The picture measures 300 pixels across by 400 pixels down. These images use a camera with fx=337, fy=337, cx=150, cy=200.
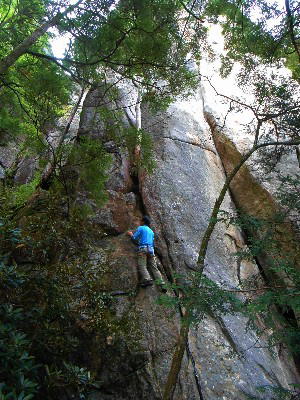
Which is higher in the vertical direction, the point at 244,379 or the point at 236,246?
the point at 236,246

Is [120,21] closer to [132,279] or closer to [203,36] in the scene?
[203,36]

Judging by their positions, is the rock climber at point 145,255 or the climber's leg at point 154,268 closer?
the rock climber at point 145,255

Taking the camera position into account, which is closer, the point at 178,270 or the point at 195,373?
the point at 195,373

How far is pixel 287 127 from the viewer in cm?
841

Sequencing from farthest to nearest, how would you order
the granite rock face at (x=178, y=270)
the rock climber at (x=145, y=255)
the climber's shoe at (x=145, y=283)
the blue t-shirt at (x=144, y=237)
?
the blue t-shirt at (x=144, y=237), the rock climber at (x=145, y=255), the climber's shoe at (x=145, y=283), the granite rock face at (x=178, y=270)

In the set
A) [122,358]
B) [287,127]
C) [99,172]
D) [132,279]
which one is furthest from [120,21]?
[122,358]

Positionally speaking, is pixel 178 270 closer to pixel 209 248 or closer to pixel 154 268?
pixel 154 268

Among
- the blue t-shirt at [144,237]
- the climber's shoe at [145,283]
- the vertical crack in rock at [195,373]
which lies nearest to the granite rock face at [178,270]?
the vertical crack in rock at [195,373]

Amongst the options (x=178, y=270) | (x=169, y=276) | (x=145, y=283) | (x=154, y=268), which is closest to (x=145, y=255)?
(x=154, y=268)

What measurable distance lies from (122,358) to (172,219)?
14.5 feet

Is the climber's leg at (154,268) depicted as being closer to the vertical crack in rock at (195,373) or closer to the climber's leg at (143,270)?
the climber's leg at (143,270)

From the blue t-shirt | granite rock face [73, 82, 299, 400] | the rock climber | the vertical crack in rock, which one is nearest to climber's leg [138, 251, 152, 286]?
the rock climber

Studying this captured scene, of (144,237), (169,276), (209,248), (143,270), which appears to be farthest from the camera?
(209,248)

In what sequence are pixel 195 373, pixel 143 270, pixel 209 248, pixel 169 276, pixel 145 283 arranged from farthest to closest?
pixel 209 248 → pixel 169 276 → pixel 143 270 → pixel 145 283 → pixel 195 373
